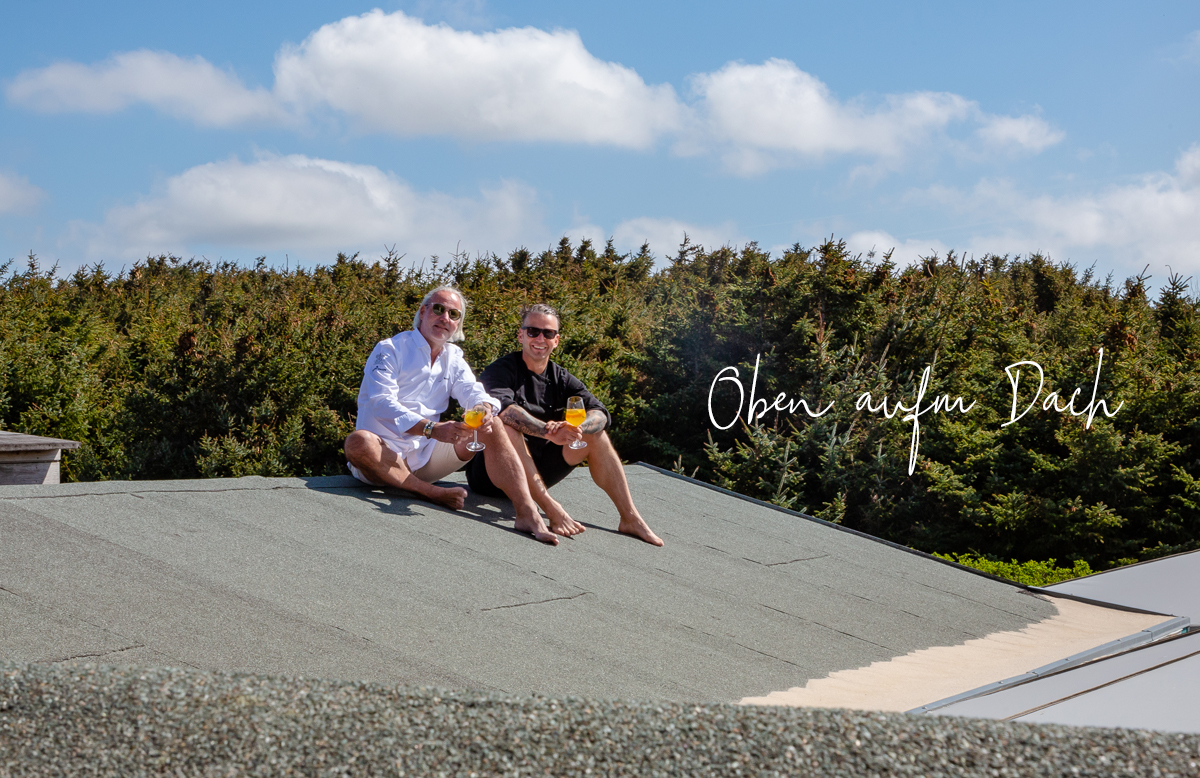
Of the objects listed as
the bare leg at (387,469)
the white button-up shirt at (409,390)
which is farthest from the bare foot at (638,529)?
the white button-up shirt at (409,390)

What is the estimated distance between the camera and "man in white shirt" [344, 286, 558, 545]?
5.53 metres

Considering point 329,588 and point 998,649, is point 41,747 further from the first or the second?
point 998,649

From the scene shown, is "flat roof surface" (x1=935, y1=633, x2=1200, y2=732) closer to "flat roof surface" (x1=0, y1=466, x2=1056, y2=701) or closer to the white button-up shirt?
"flat roof surface" (x1=0, y1=466, x2=1056, y2=701)

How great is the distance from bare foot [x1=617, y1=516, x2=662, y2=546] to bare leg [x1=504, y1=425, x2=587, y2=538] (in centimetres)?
38

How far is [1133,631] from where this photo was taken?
5555mm

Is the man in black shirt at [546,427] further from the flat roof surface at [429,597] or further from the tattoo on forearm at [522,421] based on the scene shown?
the flat roof surface at [429,597]

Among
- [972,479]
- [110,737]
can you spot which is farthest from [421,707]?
[972,479]

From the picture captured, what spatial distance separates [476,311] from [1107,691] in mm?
10078

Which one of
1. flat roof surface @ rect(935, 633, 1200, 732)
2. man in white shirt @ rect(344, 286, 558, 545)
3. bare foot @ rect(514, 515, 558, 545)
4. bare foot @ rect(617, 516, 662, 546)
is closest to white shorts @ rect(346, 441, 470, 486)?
man in white shirt @ rect(344, 286, 558, 545)

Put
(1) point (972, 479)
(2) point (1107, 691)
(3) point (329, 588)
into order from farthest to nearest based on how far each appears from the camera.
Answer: (1) point (972, 479) → (3) point (329, 588) → (2) point (1107, 691)

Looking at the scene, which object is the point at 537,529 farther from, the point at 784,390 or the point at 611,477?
the point at 784,390

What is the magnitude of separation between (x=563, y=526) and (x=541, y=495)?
0.24 meters

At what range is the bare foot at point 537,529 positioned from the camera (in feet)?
17.8

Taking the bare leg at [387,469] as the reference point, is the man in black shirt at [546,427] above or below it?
above
